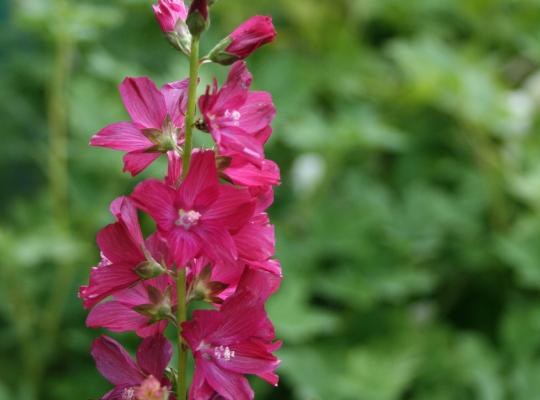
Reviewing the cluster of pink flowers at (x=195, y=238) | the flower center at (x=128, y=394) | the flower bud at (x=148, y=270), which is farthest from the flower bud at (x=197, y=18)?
the flower center at (x=128, y=394)

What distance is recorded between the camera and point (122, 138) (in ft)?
3.03

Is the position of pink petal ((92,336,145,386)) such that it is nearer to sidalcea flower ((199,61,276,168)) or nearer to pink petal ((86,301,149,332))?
pink petal ((86,301,149,332))

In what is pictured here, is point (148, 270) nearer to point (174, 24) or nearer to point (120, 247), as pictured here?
point (120, 247)

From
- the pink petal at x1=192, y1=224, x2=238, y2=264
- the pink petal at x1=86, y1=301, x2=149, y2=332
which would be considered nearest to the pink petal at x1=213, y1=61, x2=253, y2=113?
the pink petal at x1=192, y1=224, x2=238, y2=264

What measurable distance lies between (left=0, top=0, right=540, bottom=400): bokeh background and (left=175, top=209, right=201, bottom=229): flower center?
1.51m

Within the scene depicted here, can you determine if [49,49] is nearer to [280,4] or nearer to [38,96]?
[38,96]

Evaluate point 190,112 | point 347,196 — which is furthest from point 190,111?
point 347,196

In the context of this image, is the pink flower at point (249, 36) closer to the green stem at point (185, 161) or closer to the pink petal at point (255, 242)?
the green stem at point (185, 161)

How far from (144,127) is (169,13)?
0.11m

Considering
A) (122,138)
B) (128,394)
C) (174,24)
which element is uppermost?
(174,24)

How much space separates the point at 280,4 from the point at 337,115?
44cm

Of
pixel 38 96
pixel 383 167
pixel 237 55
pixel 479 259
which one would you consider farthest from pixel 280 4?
pixel 237 55

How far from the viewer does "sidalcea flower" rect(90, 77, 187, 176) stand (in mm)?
913

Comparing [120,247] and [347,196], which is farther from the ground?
[120,247]
